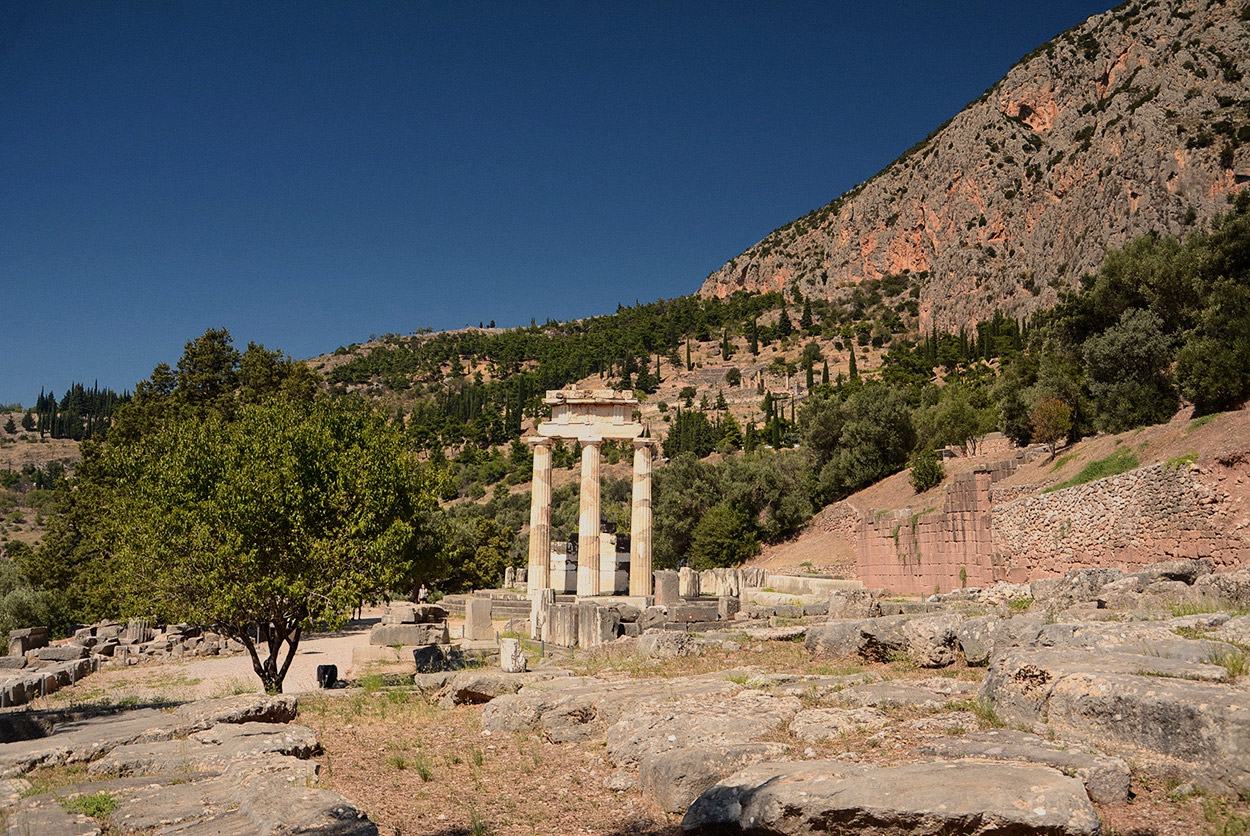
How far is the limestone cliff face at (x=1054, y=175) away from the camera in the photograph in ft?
230

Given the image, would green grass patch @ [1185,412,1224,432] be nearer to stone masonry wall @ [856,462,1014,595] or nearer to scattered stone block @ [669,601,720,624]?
stone masonry wall @ [856,462,1014,595]

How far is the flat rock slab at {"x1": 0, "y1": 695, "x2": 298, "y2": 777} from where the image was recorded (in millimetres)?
8219

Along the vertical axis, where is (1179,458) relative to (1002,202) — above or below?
below

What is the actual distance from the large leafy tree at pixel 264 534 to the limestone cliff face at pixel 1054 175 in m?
68.9

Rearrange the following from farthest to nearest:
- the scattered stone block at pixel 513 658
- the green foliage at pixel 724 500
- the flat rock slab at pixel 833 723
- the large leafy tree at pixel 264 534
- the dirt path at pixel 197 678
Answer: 1. the green foliage at pixel 724 500
2. the dirt path at pixel 197 678
3. the scattered stone block at pixel 513 658
4. the large leafy tree at pixel 264 534
5. the flat rock slab at pixel 833 723

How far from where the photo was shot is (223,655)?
25969 mm

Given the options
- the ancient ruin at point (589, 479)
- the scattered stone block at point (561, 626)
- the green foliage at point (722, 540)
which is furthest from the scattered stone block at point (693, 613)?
the green foliage at point (722, 540)

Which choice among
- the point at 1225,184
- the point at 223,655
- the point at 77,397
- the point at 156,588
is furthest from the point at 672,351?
the point at 156,588

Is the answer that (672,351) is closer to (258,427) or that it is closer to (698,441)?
(698,441)

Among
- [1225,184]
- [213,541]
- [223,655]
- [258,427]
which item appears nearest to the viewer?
[213,541]

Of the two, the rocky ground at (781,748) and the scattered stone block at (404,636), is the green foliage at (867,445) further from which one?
the rocky ground at (781,748)

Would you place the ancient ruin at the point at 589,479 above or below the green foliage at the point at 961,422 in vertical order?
below

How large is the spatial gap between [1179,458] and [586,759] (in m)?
20.1

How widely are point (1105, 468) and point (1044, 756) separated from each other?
23.7 meters
